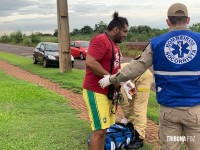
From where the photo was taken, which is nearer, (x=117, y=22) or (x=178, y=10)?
(x=178, y=10)

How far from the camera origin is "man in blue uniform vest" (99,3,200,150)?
345cm

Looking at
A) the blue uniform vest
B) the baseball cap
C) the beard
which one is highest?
the baseball cap

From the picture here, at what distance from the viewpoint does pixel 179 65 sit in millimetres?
3451

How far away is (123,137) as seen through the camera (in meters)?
5.55

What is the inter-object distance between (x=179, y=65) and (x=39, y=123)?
4.30m

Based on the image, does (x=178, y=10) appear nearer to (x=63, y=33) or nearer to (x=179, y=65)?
(x=179, y=65)

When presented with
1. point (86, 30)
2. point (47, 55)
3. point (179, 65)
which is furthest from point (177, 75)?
point (86, 30)

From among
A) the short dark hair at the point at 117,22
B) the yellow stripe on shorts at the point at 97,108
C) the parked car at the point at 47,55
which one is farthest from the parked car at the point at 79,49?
the yellow stripe on shorts at the point at 97,108

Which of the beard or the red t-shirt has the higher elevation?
the beard

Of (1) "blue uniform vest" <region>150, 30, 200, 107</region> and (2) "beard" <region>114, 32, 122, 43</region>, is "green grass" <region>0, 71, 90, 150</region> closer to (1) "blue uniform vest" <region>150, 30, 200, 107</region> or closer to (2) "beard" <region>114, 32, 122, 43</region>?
(2) "beard" <region>114, 32, 122, 43</region>

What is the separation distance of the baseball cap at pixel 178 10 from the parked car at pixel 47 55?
17.0m

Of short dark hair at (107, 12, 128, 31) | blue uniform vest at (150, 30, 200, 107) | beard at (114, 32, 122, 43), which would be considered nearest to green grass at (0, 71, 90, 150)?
beard at (114, 32, 122, 43)

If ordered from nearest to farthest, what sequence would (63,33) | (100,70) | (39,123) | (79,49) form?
(100,70)
(39,123)
(63,33)
(79,49)

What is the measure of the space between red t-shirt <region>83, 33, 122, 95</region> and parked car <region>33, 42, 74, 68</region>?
16.0m
